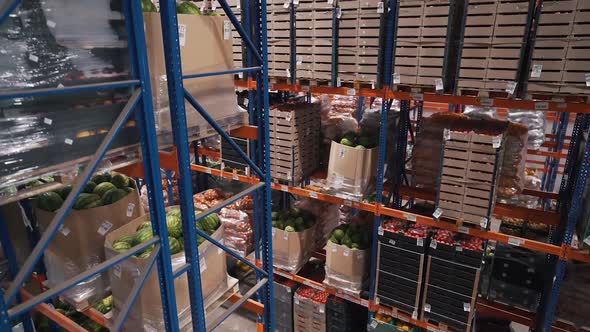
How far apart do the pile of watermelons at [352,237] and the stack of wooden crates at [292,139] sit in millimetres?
790

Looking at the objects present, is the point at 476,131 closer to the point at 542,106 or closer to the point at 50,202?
the point at 542,106

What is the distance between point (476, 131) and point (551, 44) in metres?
0.89

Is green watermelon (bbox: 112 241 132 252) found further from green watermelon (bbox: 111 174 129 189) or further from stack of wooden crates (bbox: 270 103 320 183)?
stack of wooden crates (bbox: 270 103 320 183)

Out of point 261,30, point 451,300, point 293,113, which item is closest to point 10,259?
point 261,30

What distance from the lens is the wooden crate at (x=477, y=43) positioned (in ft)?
10.4

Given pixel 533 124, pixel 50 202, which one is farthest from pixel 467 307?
pixel 533 124

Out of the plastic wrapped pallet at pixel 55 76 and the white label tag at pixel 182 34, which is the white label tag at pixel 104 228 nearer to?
the plastic wrapped pallet at pixel 55 76

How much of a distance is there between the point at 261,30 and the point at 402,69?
1403 millimetres

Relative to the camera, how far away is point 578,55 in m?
2.94

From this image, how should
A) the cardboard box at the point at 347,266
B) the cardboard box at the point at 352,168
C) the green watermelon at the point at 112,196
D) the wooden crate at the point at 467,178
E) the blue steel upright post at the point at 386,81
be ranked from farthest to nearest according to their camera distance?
1. the cardboard box at the point at 347,266
2. the cardboard box at the point at 352,168
3. the blue steel upright post at the point at 386,81
4. the wooden crate at the point at 467,178
5. the green watermelon at the point at 112,196

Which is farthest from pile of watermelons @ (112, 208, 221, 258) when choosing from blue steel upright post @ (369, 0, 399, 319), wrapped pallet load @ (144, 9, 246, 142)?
blue steel upright post @ (369, 0, 399, 319)

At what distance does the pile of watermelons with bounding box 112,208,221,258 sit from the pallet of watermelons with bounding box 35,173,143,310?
0.21 metres

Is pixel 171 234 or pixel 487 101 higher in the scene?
pixel 487 101

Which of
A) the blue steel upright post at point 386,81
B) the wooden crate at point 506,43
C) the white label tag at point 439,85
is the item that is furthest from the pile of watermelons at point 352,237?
the wooden crate at point 506,43
